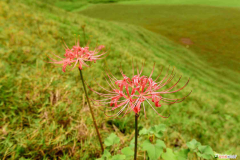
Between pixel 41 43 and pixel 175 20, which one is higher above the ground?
pixel 175 20

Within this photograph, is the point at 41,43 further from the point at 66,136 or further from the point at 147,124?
the point at 147,124

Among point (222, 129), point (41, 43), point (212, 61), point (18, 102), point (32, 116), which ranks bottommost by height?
point (222, 129)

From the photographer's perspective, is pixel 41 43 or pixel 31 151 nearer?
pixel 31 151

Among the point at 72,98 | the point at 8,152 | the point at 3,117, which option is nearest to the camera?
the point at 8,152

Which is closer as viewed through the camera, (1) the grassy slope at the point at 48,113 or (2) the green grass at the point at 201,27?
(1) the grassy slope at the point at 48,113

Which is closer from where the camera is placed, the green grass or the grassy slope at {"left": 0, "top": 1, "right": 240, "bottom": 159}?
the grassy slope at {"left": 0, "top": 1, "right": 240, "bottom": 159}

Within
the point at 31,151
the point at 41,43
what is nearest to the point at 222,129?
the point at 31,151

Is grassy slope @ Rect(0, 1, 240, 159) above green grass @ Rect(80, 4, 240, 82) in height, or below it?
below

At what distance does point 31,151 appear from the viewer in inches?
77.9

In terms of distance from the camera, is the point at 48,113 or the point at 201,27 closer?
the point at 48,113

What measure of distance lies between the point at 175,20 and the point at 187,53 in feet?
50.3

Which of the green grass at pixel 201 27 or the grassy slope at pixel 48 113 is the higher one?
the green grass at pixel 201 27

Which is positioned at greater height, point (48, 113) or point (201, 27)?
point (201, 27)

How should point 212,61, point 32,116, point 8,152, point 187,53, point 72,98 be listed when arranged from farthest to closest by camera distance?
1. point 187,53
2. point 212,61
3. point 72,98
4. point 32,116
5. point 8,152
